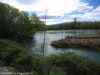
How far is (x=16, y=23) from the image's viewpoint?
134 feet

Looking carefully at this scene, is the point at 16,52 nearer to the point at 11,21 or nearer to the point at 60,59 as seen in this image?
the point at 60,59

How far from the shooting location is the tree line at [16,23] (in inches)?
1483

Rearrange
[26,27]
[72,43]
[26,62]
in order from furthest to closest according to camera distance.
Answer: [26,27], [72,43], [26,62]

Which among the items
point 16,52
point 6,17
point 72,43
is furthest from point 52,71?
point 6,17

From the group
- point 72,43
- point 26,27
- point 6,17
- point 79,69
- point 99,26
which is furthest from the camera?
point 99,26

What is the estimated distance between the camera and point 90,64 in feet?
17.9

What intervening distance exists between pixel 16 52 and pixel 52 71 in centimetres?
458

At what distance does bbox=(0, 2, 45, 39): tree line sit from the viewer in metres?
37.7

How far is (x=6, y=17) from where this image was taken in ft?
125

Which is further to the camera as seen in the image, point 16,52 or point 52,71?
point 16,52

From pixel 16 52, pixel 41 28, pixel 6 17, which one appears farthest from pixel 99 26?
pixel 16 52

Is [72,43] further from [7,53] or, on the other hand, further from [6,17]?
[7,53]

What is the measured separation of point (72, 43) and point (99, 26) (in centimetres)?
6050

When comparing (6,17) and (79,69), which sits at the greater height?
(6,17)
